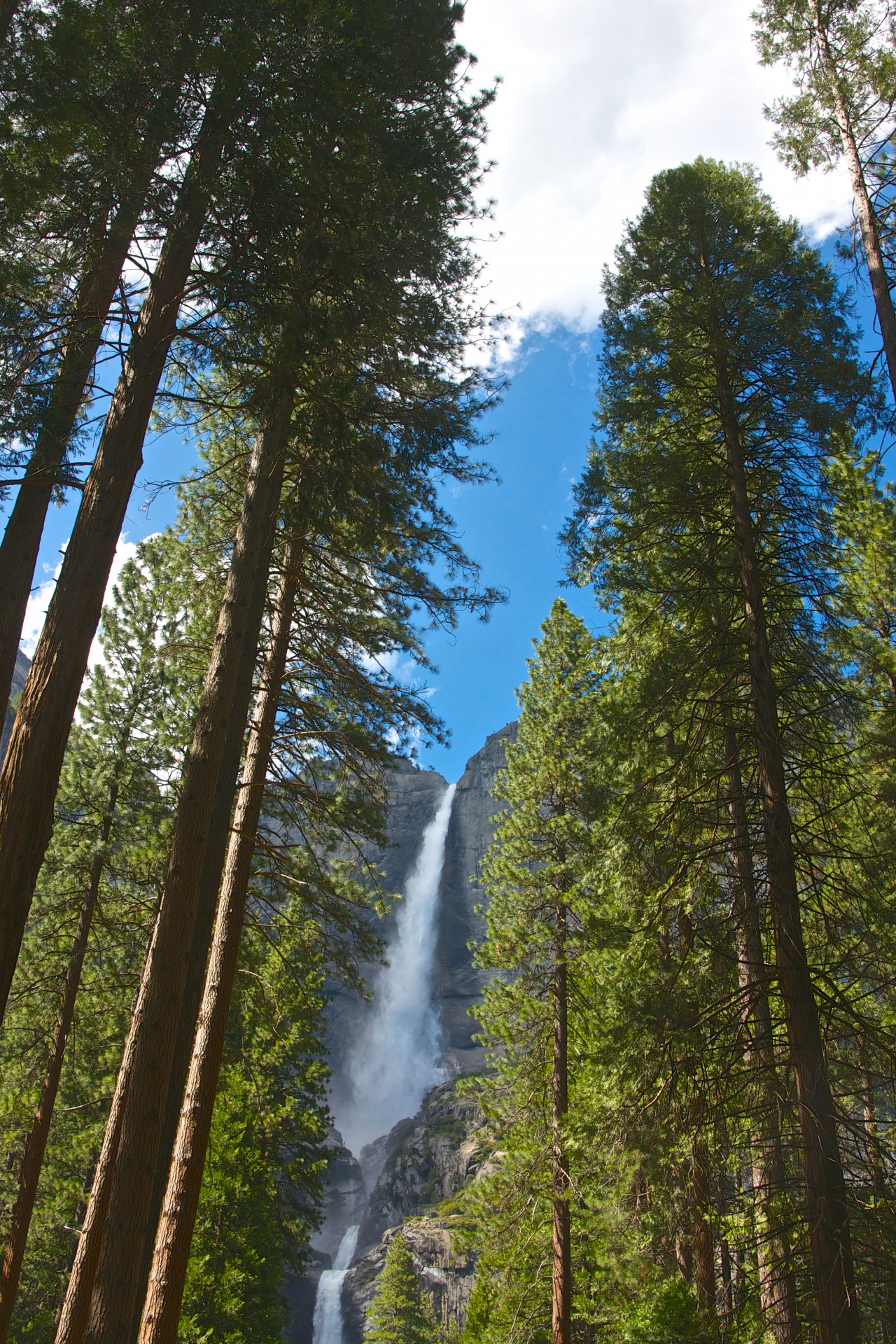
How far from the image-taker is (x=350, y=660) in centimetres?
886

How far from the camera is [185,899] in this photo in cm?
482

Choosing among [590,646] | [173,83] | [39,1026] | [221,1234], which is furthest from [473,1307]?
[173,83]

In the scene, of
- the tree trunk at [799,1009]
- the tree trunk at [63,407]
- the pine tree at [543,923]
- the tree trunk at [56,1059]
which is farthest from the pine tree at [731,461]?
the tree trunk at [56,1059]

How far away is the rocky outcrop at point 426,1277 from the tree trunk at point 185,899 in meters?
34.3

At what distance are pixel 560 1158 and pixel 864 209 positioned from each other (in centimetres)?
1061

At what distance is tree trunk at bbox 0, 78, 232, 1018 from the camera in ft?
14.2

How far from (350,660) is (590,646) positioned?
5.20 metres

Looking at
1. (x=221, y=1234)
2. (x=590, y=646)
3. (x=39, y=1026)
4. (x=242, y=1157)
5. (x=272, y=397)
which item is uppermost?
(x=590, y=646)

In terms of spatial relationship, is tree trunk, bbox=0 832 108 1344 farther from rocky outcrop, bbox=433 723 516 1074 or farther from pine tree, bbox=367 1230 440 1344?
rocky outcrop, bbox=433 723 516 1074

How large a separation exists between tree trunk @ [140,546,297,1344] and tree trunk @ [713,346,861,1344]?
3.67m

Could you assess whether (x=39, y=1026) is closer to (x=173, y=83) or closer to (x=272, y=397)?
(x=272, y=397)

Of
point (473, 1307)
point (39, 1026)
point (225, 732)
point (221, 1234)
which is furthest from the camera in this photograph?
point (473, 1307)

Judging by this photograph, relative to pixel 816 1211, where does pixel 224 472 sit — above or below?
above

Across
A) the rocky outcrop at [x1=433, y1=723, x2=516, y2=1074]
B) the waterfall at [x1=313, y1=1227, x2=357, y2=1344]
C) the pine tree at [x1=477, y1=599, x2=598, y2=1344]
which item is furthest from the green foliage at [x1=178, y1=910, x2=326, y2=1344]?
the rocky outcrop at [x1=433, y1=723, x2=516, y2=1074]
